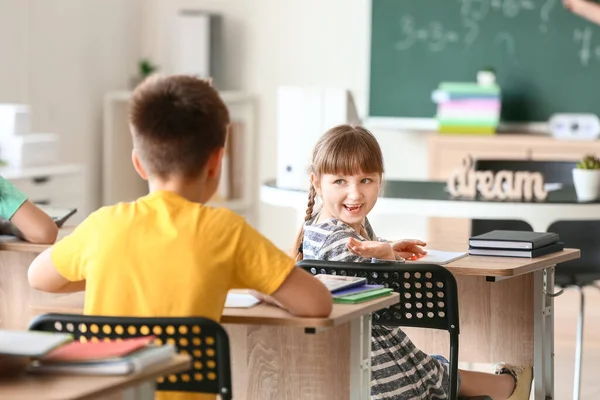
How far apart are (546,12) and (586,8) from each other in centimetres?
22

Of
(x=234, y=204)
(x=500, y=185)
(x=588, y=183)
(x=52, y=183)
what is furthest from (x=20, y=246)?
(x=234, y=204)

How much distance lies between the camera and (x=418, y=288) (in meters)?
2.52

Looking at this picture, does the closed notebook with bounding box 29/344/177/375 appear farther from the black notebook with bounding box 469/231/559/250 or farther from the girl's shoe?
the girl's shoe

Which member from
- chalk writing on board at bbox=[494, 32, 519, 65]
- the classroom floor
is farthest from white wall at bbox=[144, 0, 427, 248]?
the classroom floor

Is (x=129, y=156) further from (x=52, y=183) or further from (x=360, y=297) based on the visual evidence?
(x=360, y=297)

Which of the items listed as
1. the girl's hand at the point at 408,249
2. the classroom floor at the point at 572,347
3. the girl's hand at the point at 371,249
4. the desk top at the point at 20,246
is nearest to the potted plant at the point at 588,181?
the classroom floor at the point at 572,347

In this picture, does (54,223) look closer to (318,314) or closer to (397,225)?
(318,314)

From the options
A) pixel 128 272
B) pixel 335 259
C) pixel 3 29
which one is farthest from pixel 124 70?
pixel 128 272

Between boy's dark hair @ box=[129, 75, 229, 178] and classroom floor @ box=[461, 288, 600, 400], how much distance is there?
7.98 ft

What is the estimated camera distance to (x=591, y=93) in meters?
6.17

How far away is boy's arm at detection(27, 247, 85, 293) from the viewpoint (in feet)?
6.58

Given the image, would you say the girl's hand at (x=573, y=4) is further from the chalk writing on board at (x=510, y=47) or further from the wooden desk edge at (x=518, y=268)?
the wooden desk edge at (x=518, y=268)

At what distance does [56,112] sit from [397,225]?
204cm

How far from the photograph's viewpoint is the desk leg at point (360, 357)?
2.23 metres
